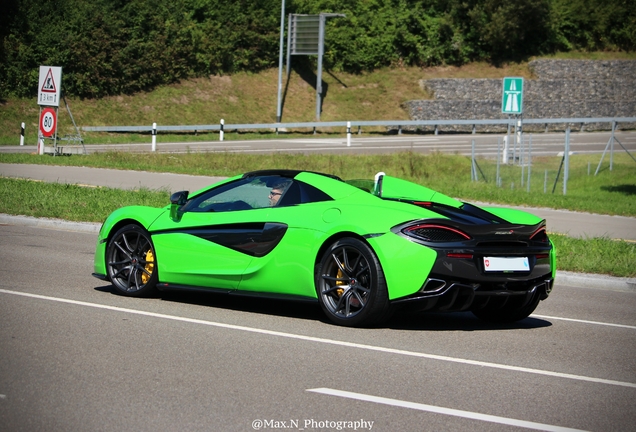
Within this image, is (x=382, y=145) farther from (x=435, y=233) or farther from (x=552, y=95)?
(x=435, y=233)

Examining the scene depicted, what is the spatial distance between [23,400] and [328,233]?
3.22 meters

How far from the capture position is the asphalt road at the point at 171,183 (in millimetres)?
17234

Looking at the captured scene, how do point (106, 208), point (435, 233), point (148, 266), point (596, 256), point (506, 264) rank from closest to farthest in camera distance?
point (435, 233) < point (506, 264) < point (148, 266) < point (596, 256) < point (106, 208)

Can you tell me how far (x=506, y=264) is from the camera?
7828mm

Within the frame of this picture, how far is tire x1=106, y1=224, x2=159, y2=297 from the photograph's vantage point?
9125 mm

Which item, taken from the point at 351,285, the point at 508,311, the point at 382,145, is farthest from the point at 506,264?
the point at 382,145

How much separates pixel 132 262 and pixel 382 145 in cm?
3374

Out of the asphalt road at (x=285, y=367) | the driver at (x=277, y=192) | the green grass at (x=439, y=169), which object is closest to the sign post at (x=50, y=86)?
the green grass at (x=439, y=169)

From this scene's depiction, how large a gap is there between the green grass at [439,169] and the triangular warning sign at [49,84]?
2.13 metres

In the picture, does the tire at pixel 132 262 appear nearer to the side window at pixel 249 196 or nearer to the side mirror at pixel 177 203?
the side mirror at pixel 177 203

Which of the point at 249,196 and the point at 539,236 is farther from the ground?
the point at 249,196

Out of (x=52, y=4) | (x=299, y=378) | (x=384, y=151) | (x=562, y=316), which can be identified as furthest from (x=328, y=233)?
(x=52, y=4)

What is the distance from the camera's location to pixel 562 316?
932 centimetres

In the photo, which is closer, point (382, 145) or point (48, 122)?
point (48, 122)
